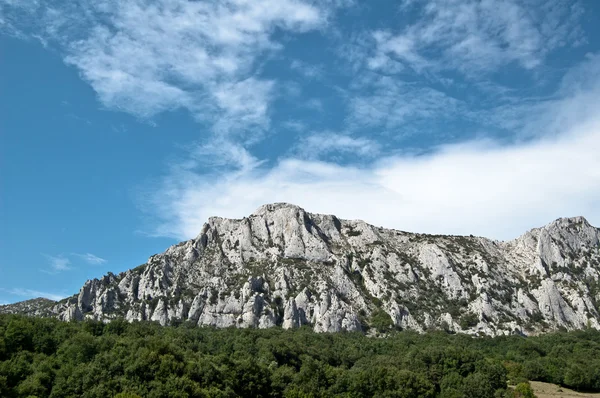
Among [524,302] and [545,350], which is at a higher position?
[524,302]

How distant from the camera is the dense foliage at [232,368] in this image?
6900 cm

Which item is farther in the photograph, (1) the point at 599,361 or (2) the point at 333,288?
(2) the point at 333,288

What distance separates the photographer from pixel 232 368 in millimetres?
85625

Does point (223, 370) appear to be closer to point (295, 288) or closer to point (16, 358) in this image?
point (16, 358)

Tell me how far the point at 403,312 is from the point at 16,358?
14089cm

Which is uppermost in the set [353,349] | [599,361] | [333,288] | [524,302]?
[333,288]

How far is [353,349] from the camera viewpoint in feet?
442

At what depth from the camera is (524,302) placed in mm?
197250

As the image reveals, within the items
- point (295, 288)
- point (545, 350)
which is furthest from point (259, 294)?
point (545, 350)

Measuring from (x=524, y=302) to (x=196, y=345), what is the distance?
135424 millimetres

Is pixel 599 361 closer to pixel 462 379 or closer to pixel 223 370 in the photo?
pixel 462 379

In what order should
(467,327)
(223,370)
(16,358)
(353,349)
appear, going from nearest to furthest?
(16,358)
(223,370)
(353,349)
(467,327)

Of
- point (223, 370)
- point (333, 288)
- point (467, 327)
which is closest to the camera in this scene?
point (223, 370)

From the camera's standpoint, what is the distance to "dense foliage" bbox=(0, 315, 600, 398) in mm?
69000
